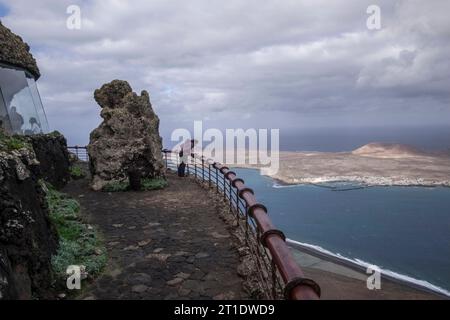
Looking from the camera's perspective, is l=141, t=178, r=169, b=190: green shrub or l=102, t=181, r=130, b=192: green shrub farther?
l=141, t=178, r=169, b=190: green shrub

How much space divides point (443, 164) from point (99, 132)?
12105 cm

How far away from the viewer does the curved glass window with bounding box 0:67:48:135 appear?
1412 cm

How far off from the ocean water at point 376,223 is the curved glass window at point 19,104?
4705 centimetres

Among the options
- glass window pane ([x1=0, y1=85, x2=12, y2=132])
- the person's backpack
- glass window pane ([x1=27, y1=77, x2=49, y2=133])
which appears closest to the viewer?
glass window pane ([x1=0, y1=85, x2=12, y2=132])

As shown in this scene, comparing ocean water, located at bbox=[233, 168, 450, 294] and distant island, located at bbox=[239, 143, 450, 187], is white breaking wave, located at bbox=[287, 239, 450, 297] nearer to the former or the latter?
ocean water, located at bbox=[233, 168, 450, 294]

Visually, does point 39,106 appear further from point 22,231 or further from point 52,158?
point 22,231

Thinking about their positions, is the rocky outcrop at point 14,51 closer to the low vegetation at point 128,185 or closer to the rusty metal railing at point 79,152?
the low vegetation at point 128,185

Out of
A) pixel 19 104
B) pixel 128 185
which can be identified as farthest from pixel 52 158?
pixel 128 185

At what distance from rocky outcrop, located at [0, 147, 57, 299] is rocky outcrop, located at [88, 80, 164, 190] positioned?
7.06 m

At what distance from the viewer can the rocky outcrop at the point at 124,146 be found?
48.1ft

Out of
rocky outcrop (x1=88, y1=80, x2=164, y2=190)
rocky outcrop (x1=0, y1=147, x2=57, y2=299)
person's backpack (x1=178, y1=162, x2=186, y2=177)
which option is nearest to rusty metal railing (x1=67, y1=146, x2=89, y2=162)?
person's backpack (x1=178, y1=162, x2=186, y2=177)

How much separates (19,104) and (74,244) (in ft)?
31.9

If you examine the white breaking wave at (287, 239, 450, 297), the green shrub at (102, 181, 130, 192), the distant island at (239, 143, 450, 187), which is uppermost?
the green shrub at (102, 181, 130, 192)

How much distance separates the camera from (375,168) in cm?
11362
